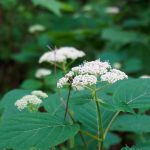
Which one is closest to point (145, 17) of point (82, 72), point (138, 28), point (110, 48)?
point (138, 28)

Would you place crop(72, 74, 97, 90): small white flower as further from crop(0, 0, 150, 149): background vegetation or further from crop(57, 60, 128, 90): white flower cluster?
crop(0, 0, 150, 149): background vegetation

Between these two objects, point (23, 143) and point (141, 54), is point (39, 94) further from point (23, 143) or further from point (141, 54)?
point (141, 54)

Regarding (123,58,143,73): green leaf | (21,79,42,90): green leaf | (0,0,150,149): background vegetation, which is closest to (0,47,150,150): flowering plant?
(21,79,42,90): green leaf

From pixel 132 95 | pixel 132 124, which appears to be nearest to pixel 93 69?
pixel 132 95

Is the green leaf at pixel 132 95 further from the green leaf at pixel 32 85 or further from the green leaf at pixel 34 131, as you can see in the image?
the green leaf at pixel 32 85

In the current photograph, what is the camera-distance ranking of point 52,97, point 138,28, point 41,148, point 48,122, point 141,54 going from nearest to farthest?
point 41,148
point 48,122
point 52,97
point 141,54
point 138,28

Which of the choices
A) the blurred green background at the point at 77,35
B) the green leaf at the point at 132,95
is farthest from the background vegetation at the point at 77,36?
the green leaf at the point at 132,95
